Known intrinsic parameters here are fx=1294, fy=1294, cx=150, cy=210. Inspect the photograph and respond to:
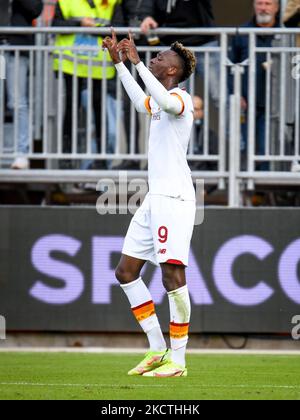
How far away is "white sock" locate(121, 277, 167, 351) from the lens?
1022cm

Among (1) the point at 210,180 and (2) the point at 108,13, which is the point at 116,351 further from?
(2) the point at 108,13

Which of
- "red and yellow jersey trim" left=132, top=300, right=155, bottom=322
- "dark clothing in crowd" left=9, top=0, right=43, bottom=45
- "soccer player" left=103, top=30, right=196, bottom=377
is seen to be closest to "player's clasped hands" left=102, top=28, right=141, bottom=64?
"soccer player" left=103, top=30, right=196, bottom=377

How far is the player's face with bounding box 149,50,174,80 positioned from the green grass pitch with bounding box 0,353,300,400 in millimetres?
2381

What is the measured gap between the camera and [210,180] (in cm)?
1364

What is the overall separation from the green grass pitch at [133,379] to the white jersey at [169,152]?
1492mm

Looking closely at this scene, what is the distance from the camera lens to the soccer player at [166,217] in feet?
32.9

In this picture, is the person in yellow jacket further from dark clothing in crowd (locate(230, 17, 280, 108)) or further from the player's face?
the player's face

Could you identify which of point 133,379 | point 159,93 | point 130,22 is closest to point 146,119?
point 130,22

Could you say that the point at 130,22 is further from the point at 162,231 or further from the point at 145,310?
the point at 145,310

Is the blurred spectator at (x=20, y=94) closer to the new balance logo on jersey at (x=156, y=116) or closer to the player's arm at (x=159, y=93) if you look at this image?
the new balance logo on jersey at (x=156, y=116)

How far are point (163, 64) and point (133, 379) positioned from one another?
2474 millimetres

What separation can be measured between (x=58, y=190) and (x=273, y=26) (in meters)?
3.03

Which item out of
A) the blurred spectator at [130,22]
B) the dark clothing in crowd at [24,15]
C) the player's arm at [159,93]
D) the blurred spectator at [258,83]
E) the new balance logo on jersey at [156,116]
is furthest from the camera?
the dark clothing in crowd at [24,15]

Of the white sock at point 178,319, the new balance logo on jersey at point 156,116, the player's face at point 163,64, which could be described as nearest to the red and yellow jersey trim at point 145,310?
the white sock at point 178,319
